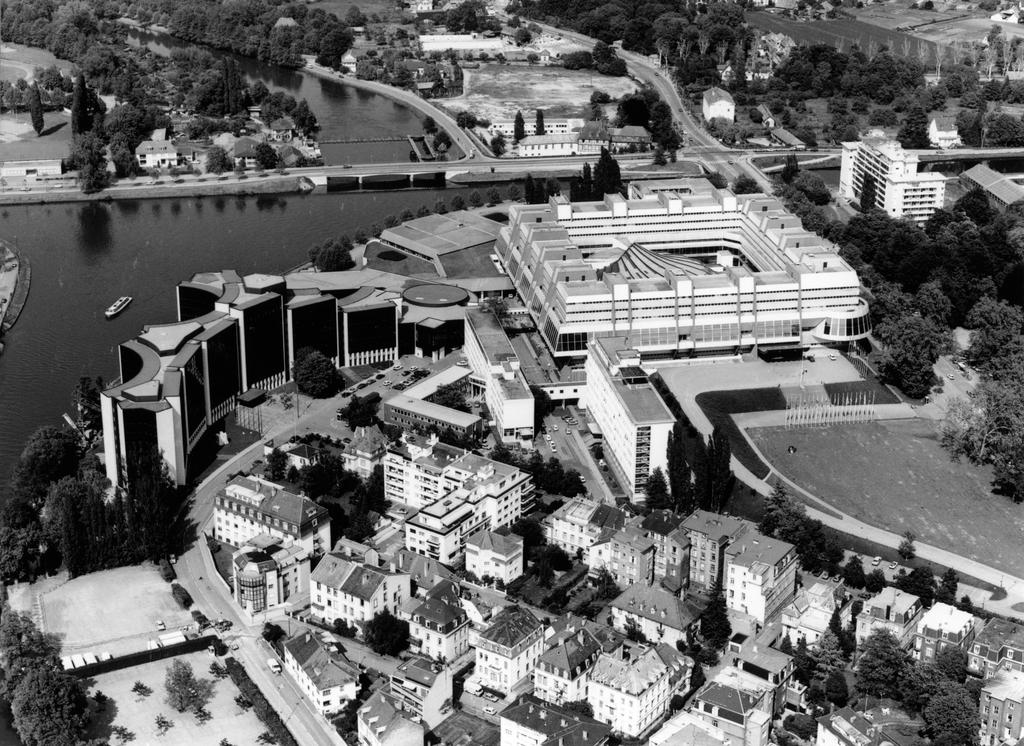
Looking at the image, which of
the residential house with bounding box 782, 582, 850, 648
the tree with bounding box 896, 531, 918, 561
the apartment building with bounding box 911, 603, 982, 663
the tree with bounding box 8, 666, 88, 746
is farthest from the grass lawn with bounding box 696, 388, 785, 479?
the tree with bounding box 8, 666, 88, 746

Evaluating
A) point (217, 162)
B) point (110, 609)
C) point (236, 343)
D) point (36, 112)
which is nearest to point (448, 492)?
point (110, 609)

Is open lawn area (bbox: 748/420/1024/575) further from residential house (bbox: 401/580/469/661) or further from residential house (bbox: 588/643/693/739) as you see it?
residential house (bbox: 401/580/469/661)

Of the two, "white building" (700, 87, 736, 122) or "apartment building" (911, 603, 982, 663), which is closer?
"apartment building" (911, 603, 982, 663)

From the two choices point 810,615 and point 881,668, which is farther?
point 810,615

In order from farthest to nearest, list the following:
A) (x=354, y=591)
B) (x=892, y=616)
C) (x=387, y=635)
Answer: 1. (x=354, y=591)
2. (x=892, y=616)
3. (x=387, y=635)

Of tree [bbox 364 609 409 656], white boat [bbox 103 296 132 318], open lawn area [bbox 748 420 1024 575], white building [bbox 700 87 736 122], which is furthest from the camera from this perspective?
white building [bbox 700 87 736 122]

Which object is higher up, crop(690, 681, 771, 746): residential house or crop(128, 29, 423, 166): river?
crop(128, 29, 423, 166): river

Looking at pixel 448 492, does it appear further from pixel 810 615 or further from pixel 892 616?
pixel 892 616

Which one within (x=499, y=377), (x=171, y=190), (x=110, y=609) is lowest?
(x=110, y=609)
